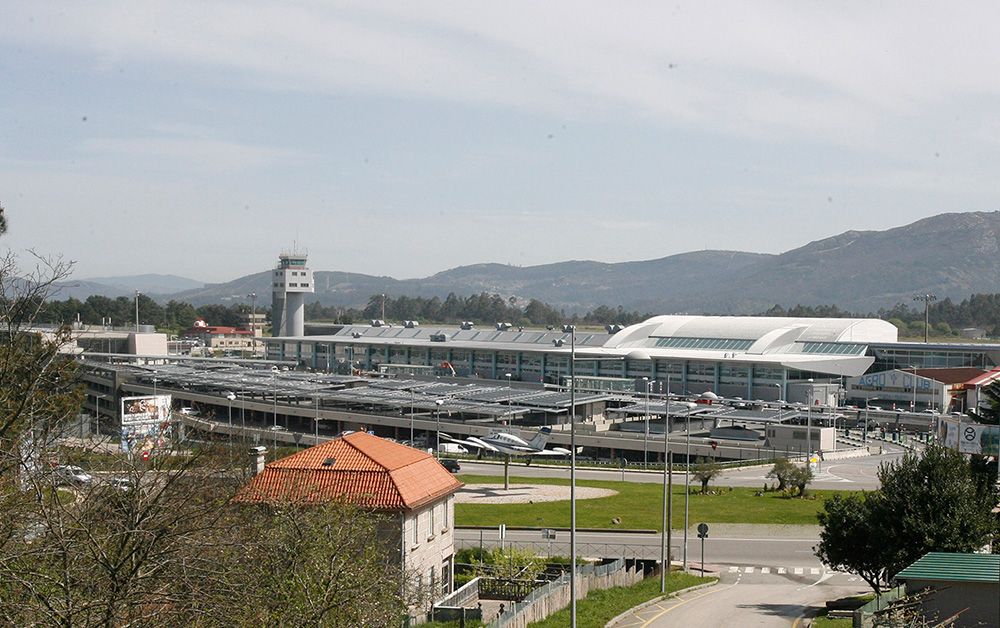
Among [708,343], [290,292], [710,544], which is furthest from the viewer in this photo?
[290,292]

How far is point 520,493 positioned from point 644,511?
7.18 metres

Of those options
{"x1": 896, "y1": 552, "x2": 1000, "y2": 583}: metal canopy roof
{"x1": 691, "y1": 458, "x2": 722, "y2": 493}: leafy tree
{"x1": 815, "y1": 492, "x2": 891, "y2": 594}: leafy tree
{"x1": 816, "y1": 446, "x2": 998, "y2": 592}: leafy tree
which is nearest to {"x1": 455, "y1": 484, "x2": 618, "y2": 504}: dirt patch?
{"x1": 691, "y1": 458, "x2": 722, "y2": 493}: leafy tree

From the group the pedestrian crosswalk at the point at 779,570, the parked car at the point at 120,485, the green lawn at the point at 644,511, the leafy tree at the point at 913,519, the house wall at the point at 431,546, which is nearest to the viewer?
the parked car at the point at 120,485

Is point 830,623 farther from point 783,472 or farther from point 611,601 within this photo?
point 783,472

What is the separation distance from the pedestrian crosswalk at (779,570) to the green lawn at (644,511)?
22.3 ft

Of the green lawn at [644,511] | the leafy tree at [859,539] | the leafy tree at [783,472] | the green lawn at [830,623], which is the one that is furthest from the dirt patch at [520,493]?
the green lawn at [830,623]

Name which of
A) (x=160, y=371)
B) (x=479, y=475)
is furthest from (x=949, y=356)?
(x=160, y=371)

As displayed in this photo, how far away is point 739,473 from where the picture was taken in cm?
6391

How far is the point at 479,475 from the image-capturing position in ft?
210

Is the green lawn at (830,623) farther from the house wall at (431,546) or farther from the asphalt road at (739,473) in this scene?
the asphalt road at (739,473)

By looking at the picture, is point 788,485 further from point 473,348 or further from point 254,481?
point 473,348

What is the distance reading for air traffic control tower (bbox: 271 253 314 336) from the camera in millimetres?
166625

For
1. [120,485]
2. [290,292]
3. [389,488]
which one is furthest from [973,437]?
[290,292]

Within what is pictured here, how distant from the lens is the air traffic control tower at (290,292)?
547ft
